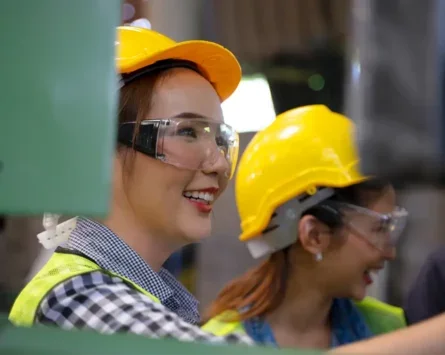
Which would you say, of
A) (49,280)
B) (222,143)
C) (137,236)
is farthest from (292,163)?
(49,280)

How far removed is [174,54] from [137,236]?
1.33ft

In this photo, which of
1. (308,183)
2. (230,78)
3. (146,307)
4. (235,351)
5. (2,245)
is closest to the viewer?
(235,351)

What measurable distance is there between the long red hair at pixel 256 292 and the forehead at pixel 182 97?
58 cm

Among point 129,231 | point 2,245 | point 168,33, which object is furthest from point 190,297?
point 168,33

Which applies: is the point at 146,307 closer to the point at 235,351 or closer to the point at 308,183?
the point at 235,351

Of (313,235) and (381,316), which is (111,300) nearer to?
(313,235)

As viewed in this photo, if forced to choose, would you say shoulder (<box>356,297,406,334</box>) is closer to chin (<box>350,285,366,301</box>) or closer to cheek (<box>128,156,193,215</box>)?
chin (<box>350,285,366,301</box>)

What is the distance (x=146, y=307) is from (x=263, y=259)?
102 cm

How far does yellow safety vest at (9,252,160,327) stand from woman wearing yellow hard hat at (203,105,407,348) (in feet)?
2.09

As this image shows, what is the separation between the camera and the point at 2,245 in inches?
53.7

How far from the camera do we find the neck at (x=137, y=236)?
1.36 meters

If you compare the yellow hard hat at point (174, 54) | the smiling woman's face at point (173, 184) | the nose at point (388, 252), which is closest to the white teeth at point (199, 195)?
the smiling woman's face at point (173, 184)

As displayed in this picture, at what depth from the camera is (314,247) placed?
73.5 inches

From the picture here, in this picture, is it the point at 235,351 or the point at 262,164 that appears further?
the point at 262,164
